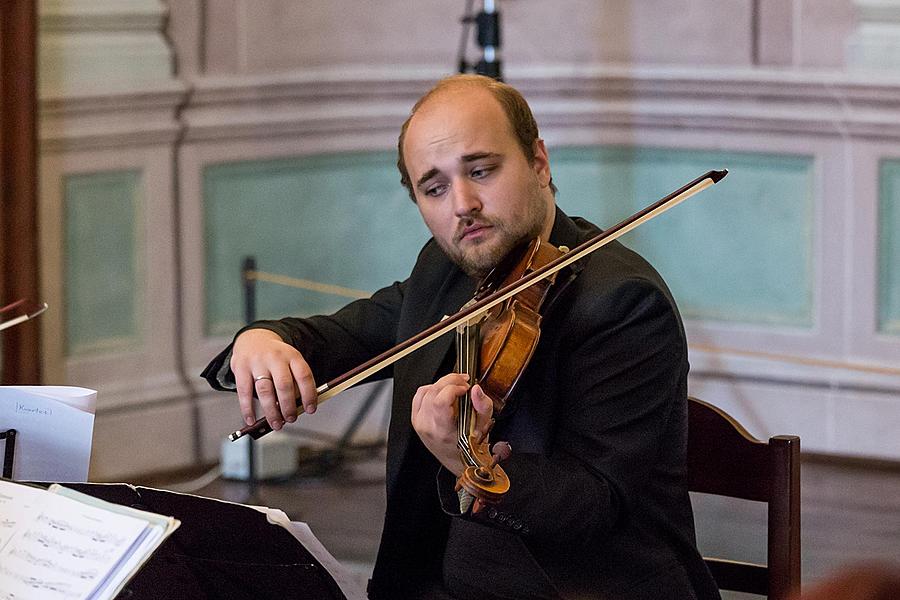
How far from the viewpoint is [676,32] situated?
431cm

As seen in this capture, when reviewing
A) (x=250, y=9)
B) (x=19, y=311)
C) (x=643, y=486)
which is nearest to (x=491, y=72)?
(x=250, y=9)

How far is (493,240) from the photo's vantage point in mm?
1655

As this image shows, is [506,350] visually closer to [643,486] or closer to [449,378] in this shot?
[449,378]

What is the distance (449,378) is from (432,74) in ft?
10.3

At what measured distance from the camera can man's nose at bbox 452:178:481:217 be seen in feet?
5.39

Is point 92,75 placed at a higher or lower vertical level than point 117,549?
higher

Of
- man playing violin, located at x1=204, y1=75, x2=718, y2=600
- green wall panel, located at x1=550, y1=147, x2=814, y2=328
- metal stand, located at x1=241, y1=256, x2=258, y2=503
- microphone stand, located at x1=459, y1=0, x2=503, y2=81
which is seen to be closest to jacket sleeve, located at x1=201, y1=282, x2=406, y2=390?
man playing violin, located at x1=204, y1=75, x2=718, y2=600

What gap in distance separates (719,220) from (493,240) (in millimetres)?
2799

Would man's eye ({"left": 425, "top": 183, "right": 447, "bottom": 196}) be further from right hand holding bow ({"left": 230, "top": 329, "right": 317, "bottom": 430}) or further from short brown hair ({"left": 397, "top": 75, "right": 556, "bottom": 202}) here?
right hand holding bow ({"left": 230, "top": 329, "right": 317, "bottom": 430})

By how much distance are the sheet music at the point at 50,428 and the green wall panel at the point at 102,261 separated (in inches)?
95.2

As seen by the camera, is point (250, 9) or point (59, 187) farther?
point (250, 9)

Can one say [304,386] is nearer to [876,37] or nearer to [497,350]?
[497,350]

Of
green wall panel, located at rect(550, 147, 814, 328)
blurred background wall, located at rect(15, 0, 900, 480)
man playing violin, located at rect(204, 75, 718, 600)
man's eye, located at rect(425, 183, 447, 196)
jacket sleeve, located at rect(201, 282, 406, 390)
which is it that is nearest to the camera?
man playing violin, located at rect(204, 75, 718, 600)

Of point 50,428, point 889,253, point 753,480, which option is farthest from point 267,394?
point 889,253
